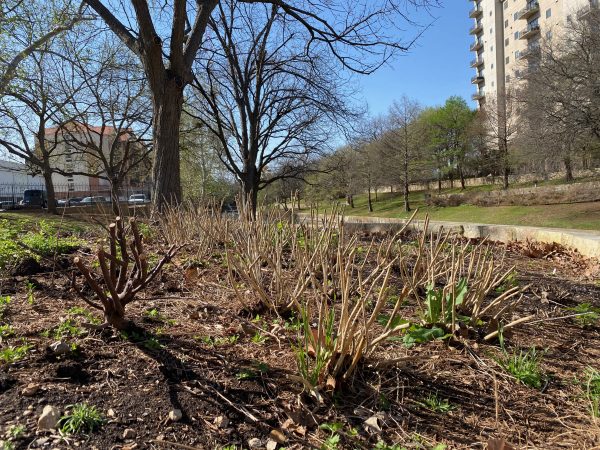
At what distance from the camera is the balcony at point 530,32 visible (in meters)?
53.6

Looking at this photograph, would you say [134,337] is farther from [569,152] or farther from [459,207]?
[459,207]

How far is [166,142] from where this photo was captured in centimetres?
712

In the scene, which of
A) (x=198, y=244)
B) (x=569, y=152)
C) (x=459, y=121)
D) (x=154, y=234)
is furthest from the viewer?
(x=459, y=121)

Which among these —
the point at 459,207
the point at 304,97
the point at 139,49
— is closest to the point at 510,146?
the point at 459,207

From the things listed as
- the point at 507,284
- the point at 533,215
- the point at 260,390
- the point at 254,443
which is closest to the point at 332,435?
the point at 254,443

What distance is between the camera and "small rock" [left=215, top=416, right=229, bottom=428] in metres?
1.62

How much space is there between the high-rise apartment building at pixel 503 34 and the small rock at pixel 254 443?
57.2m

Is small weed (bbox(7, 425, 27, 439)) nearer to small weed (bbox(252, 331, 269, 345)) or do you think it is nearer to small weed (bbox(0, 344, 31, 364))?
small weed (bbox(0, 344, 31, 364))

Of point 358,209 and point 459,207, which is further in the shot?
point 358,209

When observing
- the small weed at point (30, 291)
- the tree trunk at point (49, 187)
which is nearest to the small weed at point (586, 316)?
the small weed at point (30, 291)

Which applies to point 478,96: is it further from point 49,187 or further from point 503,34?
point 49,187

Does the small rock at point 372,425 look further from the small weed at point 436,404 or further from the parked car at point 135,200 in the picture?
the parked car at point 135,200

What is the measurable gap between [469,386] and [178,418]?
4.55 ft

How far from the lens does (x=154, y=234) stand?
19.1ft
